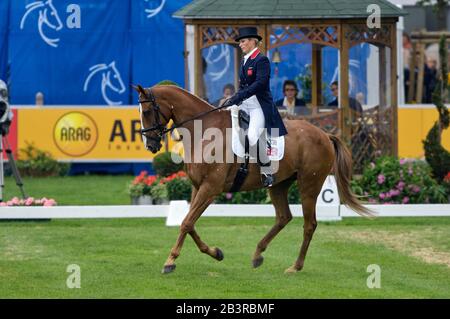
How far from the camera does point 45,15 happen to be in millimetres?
23281

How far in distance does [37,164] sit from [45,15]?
3110mm

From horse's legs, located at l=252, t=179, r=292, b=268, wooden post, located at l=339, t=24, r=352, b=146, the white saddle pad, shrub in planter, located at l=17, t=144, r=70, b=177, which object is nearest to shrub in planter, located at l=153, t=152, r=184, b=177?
wooden post, located at l=339, t=24, r=352, b=146

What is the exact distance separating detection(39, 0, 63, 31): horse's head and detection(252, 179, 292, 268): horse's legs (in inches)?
479

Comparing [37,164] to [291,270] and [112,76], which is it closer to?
[112,76]

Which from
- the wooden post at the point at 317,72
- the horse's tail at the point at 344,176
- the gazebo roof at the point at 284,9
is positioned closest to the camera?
the horse's tail at the point at 344,176

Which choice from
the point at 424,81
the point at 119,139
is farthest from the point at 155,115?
the point at 424,81

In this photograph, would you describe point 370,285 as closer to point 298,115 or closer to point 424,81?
point 298,115

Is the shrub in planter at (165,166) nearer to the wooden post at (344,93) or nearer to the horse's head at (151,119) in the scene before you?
the wooden post at (344,93)

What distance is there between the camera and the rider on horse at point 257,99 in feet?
37.7

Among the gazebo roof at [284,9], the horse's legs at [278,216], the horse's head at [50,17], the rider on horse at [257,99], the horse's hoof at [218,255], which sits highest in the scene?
the horse's head at [50,17]

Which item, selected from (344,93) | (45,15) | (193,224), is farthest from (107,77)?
(193,224)

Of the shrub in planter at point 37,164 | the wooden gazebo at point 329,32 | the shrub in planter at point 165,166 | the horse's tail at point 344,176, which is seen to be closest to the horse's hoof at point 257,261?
the horse's tail at point 344,176

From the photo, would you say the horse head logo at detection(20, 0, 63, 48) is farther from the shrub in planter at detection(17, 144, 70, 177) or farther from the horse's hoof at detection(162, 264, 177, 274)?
the horse's hoof at detection(162, 264, 177, 274)

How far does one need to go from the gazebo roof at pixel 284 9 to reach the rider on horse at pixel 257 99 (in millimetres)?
5516
